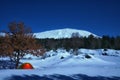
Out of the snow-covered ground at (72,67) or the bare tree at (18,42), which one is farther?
the bare tree at (18,42)

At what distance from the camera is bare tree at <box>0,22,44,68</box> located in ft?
89.8

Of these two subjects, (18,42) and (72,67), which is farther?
(18,42)

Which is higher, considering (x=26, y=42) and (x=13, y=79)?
(x=26, y=42)

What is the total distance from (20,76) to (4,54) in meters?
15.9

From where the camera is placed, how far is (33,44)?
28219mm

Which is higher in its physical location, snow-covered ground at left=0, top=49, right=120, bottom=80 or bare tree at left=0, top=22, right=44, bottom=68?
bare tree at left=0, top=22, right=44, bottom=68

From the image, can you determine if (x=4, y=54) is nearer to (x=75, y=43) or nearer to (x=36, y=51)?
(x=36, y=51)

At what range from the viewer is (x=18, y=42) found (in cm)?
2802

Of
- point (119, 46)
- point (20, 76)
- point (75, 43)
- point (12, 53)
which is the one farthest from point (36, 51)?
point (119, 46)

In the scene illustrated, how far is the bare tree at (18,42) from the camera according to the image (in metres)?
27.4

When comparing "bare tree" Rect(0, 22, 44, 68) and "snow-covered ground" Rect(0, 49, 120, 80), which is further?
"bare tree" Rect(0, 22, 44, 68)

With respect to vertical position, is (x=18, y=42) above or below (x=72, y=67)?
above

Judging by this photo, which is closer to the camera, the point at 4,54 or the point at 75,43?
the point at 4,54

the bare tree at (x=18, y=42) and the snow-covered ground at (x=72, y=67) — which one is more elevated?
the bare tree at (x=18, y=42)
